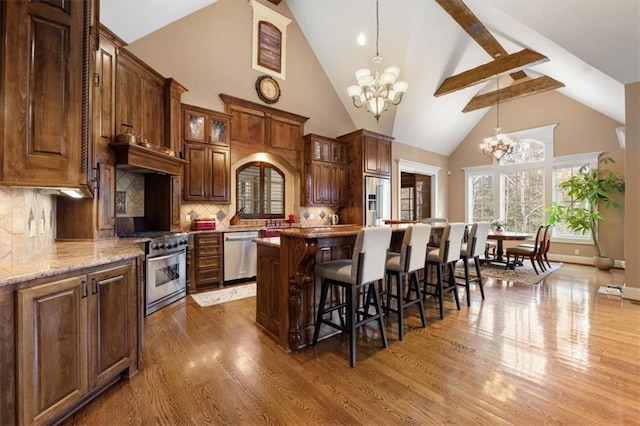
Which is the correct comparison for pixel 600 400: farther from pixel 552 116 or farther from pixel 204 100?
pixel 552 116

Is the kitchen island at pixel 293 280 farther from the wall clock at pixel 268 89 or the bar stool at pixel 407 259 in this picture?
the wall clock at pixel 268 89

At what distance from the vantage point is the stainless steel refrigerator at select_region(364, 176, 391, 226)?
6.33 metres

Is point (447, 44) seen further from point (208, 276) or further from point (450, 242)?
point (208, 276)

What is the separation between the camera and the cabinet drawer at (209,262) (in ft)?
13.7

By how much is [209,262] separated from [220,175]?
4.79 feet

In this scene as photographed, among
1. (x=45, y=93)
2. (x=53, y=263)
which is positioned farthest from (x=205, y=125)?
(x=53, y=263)

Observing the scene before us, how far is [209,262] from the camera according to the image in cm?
428

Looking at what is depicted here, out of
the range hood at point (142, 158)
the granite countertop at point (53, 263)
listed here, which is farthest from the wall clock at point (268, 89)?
the granite countertop at point (53, 263)

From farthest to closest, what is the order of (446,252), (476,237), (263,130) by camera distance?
(263,130) → (476,237) → (446,252)

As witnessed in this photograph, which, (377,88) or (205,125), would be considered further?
(205,125)

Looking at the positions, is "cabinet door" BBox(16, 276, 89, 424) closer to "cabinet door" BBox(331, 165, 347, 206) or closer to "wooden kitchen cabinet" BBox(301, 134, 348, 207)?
"wooden kitchen cabinet" BBox(301, 134, 348, 207)

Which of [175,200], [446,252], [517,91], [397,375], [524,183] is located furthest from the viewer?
[524,183]

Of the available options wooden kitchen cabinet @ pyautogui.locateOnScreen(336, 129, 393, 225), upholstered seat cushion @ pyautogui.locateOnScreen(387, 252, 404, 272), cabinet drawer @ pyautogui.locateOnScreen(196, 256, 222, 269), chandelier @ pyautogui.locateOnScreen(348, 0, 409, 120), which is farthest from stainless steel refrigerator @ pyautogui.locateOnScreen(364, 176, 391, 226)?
upholstered seat cushion @ pyautogui.locateOnScreen(387, 252, 404, 272)

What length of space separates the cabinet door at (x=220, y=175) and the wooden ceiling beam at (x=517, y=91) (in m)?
6.69
